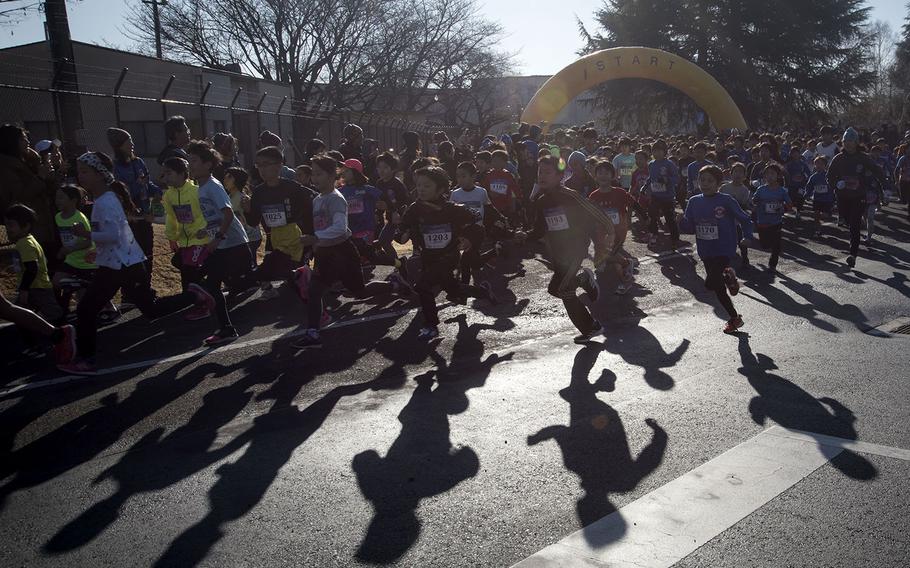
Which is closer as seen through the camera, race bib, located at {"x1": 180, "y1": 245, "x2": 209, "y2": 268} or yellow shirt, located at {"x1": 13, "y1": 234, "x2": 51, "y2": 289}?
yellow shirt, located at {"x1": 13, "y1": 234, "x2": 51, "y2": 289}

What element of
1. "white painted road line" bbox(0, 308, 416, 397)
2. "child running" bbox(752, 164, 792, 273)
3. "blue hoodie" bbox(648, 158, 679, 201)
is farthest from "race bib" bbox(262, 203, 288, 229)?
"blue hoodie" bbox(648, 158, 679, 201)

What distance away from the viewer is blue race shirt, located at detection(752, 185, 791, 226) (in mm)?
11695

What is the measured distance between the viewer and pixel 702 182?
862cm

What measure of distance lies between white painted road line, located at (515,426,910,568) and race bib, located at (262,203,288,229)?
503cm

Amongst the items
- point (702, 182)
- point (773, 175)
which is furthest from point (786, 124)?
point (702, 182)

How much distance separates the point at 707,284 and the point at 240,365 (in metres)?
4.76

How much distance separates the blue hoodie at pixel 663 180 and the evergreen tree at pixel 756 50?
38.2 metres

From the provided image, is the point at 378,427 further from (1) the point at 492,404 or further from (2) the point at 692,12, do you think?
(2) the point at 692,12

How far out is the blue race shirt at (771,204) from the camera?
11695 mm

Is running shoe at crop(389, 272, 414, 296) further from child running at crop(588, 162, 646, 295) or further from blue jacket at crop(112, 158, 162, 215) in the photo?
blue jacket at crop(112, 158, 162, 215)

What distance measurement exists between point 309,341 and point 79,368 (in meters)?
1.90

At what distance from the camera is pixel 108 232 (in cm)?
704

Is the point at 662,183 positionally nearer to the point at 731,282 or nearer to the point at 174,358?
the point at 731,282

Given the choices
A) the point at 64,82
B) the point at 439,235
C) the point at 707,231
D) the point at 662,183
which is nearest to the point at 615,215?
the point at 707,231
